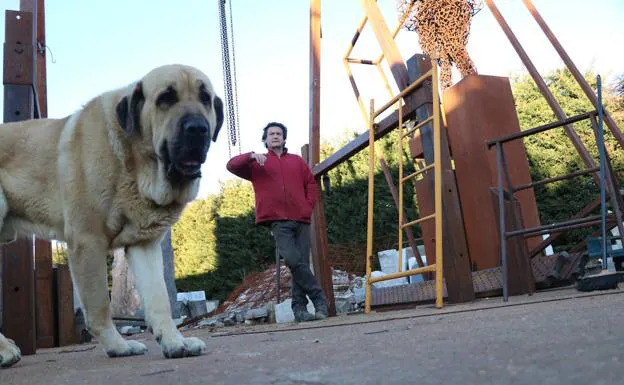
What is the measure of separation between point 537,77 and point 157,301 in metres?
4.55

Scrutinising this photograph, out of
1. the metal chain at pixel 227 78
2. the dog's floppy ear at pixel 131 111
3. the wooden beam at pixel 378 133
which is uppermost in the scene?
the metal chain at pixel 227 78

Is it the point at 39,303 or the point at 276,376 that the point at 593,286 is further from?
the point at 39,303

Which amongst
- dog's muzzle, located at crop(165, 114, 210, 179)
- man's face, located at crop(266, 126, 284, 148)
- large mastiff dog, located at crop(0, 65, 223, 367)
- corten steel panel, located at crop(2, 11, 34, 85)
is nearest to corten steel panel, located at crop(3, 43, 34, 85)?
corten steel panel, located at crop(2, 11, 34, 85)

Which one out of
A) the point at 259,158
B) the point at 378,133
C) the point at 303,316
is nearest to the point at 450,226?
the point at 378,133

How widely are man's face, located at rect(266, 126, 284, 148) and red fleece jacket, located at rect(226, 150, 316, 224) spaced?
0.13 meters

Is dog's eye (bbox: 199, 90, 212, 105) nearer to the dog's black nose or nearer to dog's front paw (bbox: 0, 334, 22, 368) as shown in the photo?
the dog's black nose

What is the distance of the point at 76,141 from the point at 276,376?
1848mm

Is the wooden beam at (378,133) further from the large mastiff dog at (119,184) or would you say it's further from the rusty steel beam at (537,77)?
the large mastiff dog at (119,184)

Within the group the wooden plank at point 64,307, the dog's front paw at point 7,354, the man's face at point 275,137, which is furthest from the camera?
the wooden plank at point 64,307

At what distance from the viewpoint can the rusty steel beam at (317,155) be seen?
6070 millimetres

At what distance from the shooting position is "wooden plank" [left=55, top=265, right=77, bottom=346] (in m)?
5.65

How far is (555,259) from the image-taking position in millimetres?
4781

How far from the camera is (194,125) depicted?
246 centimetres

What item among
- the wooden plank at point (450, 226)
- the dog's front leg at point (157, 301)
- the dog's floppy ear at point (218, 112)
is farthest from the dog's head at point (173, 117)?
the wooden plank at point (450, 226)
